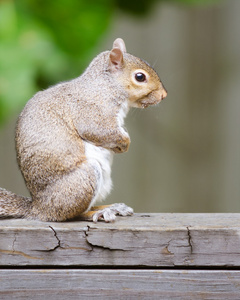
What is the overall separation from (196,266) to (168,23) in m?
1.79

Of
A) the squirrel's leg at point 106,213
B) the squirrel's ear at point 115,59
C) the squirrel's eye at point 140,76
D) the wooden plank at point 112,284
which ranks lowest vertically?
the wooden plank at point 112,284

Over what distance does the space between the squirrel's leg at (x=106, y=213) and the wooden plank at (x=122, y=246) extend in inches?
3.4

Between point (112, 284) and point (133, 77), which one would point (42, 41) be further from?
point (112, 284)

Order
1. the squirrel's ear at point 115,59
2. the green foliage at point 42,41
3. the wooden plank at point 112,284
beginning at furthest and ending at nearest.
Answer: the green foliage at point 42,41, the squirrel's ear at point 115,59, the wooden plank at point 112,284

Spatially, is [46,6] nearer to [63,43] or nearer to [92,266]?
[63,43]

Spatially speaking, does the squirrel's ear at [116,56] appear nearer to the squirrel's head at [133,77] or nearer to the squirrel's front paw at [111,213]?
the squirrel's head at [133,77]

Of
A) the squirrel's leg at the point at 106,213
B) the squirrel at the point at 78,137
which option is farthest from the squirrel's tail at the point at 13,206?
the squirrel's leg at the point at 106,213

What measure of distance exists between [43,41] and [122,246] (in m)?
1.34

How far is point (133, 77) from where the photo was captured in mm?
1396

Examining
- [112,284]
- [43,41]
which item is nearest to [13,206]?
[112,284]

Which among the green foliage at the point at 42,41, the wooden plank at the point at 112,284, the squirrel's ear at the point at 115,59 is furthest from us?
the green foliage at the point at 42,41

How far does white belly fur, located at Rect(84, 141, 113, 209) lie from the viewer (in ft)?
4.24

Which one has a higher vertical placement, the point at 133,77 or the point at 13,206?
the point at 133,77

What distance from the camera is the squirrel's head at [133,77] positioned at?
1.39 metres
